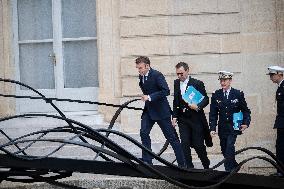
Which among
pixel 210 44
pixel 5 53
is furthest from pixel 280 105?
pixel 5 53

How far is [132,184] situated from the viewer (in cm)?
551

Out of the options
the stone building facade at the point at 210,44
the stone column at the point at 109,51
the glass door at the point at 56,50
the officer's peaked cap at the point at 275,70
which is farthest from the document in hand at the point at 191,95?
the glass door at the point at 56,50

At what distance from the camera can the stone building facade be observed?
838 centimetres

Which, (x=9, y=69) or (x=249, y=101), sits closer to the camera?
(x=249, y=101)

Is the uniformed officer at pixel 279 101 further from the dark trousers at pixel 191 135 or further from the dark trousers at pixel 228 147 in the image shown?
the dark trousers at pixel 191 135

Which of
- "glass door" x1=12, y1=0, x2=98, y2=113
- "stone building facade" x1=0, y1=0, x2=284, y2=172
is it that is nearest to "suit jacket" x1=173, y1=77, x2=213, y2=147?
"stone building facade" x1=0, y1=0, x2=284, y2=172

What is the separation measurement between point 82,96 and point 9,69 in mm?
1597

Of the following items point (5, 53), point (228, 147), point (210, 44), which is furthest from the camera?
point (5, 53)

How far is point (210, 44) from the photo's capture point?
852 cm

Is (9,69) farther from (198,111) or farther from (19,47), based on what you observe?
(198,111)

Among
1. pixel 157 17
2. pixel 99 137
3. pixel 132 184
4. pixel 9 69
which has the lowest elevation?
pixel 132 184

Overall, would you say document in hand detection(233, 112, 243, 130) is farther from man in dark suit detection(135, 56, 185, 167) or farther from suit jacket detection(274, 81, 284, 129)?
man in dark suit detection(135, 56, 185, 167)

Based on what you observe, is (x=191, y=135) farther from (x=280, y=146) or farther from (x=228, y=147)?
(x=280, y=146)

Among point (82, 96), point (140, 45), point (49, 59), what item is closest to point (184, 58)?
point (140, 45)
